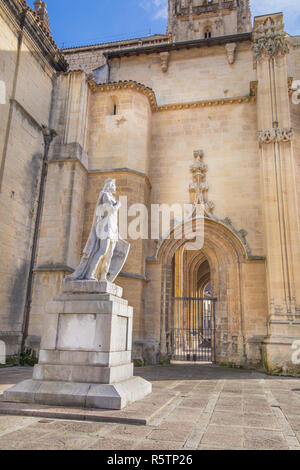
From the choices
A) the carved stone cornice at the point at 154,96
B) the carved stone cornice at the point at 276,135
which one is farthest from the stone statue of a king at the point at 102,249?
the carved stone cornice at the point at 154,96

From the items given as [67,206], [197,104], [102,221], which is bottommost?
[102,221]

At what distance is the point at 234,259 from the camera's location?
12.7 metres

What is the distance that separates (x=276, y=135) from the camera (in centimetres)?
1223

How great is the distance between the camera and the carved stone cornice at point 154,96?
46.4 feet

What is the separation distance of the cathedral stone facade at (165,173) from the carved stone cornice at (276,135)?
4 cm

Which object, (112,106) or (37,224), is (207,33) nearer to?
(112,106)

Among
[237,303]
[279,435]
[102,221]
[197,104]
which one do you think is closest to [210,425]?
[279,435]

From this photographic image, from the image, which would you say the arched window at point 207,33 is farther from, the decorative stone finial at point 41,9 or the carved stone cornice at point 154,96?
the carved stone cornice at point 154,96

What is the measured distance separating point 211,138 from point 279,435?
1224 cm

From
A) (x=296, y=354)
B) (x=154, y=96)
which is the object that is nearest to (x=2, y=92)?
(x=154, y=96)

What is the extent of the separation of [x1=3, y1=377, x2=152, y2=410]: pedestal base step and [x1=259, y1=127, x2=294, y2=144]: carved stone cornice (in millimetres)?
10032

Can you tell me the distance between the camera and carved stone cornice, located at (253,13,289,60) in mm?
13180

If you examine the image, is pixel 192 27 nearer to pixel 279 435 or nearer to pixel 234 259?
pixel 234 259

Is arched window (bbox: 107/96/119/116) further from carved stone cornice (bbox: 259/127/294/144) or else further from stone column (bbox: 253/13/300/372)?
carved stone cornice (bbox: 259/127/294/144)
